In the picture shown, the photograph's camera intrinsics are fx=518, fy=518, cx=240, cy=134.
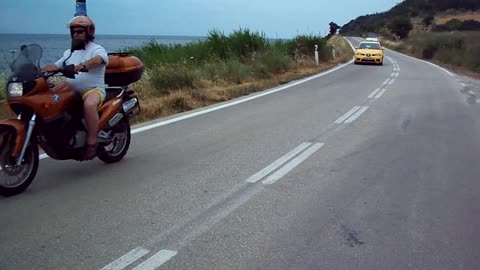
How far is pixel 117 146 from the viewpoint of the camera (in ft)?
22.7

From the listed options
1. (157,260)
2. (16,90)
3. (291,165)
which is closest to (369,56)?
(291,165)

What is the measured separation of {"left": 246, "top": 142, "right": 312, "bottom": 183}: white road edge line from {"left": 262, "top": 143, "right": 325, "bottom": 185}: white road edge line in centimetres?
9

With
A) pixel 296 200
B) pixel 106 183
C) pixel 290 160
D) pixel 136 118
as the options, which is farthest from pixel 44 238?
pixel 136 118

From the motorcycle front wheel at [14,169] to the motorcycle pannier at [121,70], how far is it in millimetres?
1589

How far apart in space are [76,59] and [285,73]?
16804 millimetres

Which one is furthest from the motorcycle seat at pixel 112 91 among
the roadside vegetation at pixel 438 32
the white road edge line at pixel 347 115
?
the roadside vegetation at pixel 438 32

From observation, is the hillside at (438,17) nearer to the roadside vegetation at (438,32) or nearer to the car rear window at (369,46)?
the roadside vegetation at (438,32)

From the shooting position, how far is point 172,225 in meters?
4.62

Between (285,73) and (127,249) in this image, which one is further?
(285,73)

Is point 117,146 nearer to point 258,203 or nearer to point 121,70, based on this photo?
point 121,70

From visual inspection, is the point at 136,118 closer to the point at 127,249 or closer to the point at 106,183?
the point at 106,183

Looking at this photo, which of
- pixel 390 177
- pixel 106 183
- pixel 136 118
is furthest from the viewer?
pixel 136 118

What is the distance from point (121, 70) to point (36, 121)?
1.60m

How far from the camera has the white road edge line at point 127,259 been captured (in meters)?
3.75
